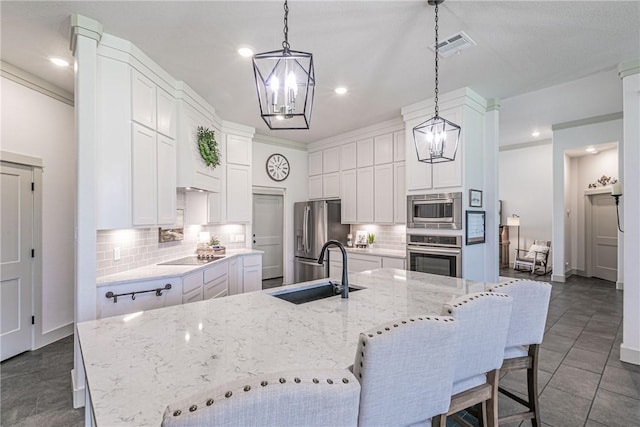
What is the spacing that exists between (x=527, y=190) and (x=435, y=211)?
5344 mm

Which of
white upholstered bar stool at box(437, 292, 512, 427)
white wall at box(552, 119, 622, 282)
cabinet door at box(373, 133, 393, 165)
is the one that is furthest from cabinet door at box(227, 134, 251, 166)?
white wall at box(552, 119, 622, 282)

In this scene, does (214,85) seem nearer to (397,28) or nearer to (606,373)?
(397,28)

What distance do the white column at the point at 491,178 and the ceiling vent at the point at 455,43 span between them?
5.43 ft

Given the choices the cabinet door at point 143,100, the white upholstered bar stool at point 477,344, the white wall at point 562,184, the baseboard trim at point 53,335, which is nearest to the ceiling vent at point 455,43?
the white upholstered bar stool at point 477,344

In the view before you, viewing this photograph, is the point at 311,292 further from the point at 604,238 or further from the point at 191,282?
the point at 604,238

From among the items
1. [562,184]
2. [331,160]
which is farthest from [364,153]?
[562,184]

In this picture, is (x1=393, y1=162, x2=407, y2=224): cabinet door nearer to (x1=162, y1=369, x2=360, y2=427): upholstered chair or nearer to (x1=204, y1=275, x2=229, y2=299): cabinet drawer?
(x1=204, y1=275, x2=229, y2=299): cabinet drawer

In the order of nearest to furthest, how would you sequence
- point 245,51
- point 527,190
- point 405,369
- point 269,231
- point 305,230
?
point 405,369
point 245,51
point 305,230
point 269,231
point 527,190

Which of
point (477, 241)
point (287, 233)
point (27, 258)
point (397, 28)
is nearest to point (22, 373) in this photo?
point (27, 258)

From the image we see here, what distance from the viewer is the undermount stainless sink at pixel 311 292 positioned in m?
2.13

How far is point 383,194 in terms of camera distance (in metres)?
4.91

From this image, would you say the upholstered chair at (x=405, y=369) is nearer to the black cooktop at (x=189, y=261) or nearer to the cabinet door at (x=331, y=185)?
the black cooktop at (x=189, y=261)

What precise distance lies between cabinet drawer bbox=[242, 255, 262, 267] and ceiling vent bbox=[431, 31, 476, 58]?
135 inches

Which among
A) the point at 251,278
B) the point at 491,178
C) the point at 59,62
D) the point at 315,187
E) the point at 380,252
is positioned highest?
the point at 59,62
